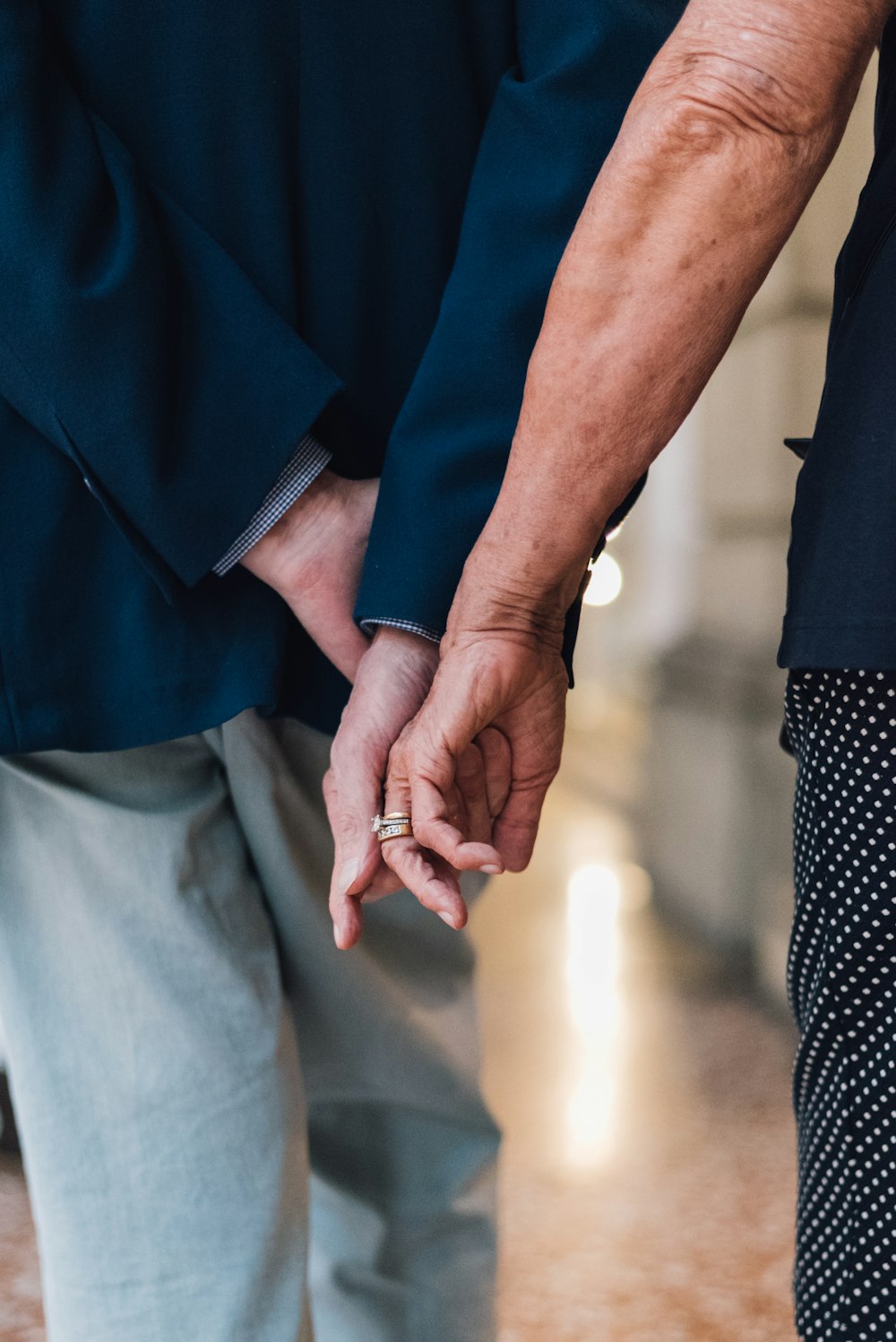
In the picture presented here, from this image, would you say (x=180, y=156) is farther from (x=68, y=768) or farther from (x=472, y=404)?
(x=68, y=768)

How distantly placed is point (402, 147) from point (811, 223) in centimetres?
194

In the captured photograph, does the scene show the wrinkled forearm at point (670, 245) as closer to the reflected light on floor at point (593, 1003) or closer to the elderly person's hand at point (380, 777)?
the elderly person's hand at point (380, 777)

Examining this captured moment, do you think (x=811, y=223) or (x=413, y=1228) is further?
(x=811, y=223)

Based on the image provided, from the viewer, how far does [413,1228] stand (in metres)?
1.10

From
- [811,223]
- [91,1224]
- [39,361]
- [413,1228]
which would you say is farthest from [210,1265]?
[811,223]

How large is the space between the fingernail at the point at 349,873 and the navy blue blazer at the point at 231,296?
0.13 metres

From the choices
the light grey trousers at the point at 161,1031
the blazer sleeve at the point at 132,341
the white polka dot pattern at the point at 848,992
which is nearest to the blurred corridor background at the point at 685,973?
the light grey trousers at the point at 161,1031

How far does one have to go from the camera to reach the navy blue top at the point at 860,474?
0.60 m

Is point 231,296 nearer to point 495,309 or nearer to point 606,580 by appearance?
point 495,309

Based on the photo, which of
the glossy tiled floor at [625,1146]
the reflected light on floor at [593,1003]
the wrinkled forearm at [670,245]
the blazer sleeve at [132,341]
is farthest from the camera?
the reflected light on floor at [593,1003]

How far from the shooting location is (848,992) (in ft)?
2.21

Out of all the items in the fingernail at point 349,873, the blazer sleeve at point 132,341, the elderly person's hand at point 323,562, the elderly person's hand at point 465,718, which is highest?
the blazer sleeve at point 132,341

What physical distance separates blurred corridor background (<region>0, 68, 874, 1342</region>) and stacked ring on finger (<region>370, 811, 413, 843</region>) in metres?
1.00

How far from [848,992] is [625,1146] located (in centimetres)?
140
